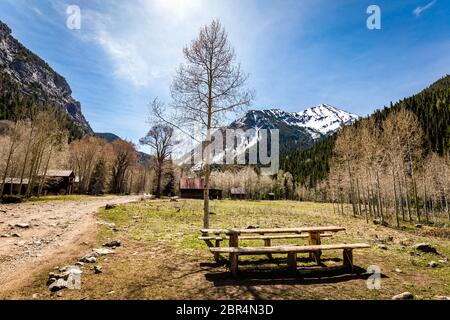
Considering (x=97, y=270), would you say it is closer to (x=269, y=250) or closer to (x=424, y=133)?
(x=269, y=250)

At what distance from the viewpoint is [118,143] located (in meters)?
69.0

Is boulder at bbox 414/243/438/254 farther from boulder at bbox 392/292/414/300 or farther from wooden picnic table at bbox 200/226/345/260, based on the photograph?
boulder at bbox 392/292/414/300

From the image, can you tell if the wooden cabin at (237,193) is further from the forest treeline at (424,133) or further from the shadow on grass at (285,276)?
the shadow on grass at (285,276)

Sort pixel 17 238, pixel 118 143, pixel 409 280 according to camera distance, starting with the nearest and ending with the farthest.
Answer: pixel 409 280, pixel 17 238, pixel 118 143

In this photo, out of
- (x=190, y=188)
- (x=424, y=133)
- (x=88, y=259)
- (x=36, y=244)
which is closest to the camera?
(x=88, y=259)

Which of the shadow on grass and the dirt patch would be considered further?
the shadow on grass

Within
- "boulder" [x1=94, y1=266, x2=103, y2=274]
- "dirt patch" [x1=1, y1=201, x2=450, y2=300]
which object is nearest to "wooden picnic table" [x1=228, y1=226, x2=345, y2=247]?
"dirt patch" [x1=1, y1=201, x2=450, y2=300]

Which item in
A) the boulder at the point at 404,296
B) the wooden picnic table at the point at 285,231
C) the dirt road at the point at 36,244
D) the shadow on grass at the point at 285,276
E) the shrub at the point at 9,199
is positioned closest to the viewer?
the boulder at the point at 404,296

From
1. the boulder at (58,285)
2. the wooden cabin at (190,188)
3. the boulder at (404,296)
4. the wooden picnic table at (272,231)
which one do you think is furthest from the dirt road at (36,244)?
the wooden cabin at (190,188)

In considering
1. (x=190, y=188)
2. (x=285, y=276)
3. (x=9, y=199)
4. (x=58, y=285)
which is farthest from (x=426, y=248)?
(x=190, y=188)

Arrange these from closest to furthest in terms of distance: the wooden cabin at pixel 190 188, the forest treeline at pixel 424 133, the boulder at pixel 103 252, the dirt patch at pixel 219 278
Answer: the dirt patch at pixel 219 278 < the boulder at pixel 103 252 < the wooden cabin at pixel 190 188 < the forest treeline at pixel 424 133
